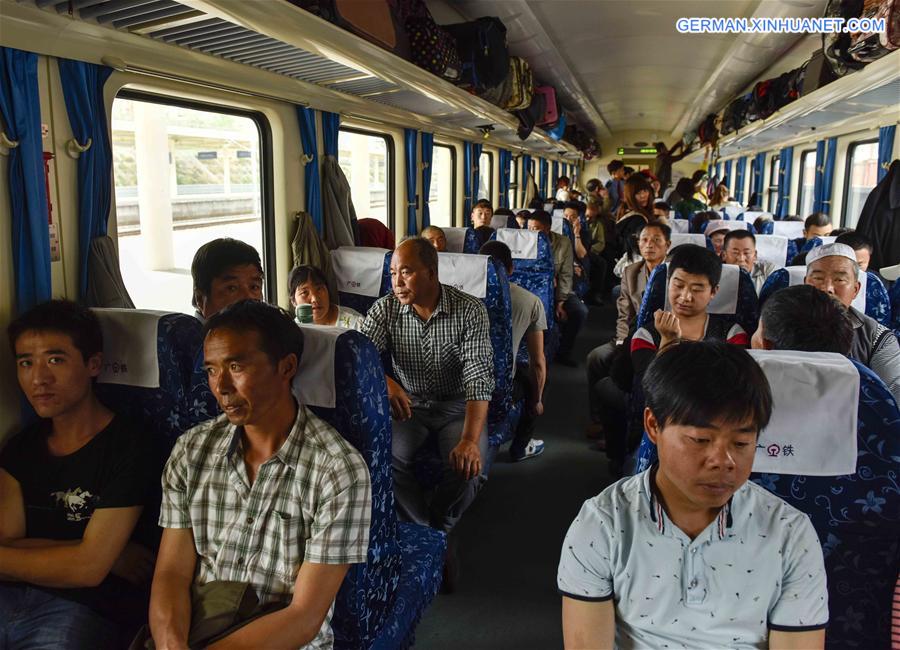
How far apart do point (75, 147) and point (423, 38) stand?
2.77 meters

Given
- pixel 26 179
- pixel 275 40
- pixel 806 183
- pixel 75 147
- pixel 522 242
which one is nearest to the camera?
pixel 26 179

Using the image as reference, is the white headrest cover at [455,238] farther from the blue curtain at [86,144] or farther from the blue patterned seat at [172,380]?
the blue patterned seat at [172,380]

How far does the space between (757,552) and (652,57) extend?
8528mm

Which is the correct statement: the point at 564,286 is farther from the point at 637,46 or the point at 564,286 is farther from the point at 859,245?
the point at 637,46

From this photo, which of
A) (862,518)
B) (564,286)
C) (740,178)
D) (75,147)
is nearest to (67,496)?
(75,147)

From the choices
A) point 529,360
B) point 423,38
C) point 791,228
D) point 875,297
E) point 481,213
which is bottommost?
point 529,360

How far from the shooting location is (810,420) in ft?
5.11

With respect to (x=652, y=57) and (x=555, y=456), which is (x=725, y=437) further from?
(x=652, y=57)

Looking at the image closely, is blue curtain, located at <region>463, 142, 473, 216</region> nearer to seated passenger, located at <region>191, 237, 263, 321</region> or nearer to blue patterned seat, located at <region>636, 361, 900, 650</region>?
seated passenger, located at <region>191, 237, 263, 321</region>

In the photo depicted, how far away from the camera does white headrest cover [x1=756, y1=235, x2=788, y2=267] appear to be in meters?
5.60

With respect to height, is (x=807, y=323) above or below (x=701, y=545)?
above

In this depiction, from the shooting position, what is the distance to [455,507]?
293cm

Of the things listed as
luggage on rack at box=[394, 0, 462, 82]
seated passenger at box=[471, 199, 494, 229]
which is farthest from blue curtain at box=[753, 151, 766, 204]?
luggage on rack at box=[394, 0, 462, 82]

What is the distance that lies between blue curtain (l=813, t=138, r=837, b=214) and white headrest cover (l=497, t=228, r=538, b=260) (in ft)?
14.6
